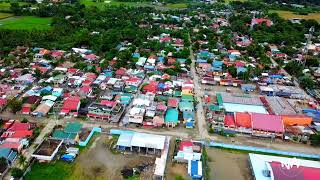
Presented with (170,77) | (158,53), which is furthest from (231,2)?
(170,77)

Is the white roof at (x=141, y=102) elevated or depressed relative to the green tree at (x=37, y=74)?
depressed

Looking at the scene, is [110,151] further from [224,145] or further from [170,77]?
[170,77]

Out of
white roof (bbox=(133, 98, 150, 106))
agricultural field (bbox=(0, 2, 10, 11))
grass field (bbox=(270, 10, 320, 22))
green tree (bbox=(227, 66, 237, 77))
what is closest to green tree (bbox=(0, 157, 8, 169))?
white roof (bbox=(133, 98, 150, 106))

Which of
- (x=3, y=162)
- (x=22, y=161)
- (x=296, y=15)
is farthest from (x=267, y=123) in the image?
(x=296, y=15)

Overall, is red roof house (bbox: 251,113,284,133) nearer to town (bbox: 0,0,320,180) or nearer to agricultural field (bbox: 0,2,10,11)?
town (bbox: 0,0,320,180)

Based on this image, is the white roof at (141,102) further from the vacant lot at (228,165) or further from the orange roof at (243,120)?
the orange roof at (243,120)

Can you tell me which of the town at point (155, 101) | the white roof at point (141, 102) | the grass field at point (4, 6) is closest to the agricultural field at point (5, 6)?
the grass field at point (4, 6)
